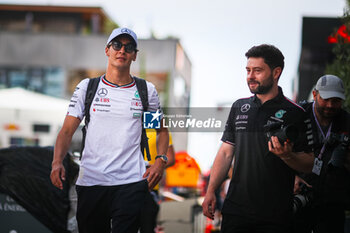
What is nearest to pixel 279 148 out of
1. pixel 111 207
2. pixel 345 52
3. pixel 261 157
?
pixel 261 157

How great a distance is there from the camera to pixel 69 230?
18.5 feet

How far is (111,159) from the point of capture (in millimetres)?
4188

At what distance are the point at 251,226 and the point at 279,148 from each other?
610 millimetres

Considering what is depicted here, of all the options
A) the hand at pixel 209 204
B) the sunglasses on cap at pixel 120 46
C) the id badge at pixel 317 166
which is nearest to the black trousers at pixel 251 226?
the hand at pixel 209 204

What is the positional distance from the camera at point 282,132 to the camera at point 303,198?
0.86 m

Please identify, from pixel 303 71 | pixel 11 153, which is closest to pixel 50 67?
pixel 303 71

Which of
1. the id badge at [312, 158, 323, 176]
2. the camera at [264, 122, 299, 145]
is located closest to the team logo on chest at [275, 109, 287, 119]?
the camera at [264, 122, 299, 145]

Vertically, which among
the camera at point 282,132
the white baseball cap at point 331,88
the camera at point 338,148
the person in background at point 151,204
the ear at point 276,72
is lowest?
the person in background at point 151,204

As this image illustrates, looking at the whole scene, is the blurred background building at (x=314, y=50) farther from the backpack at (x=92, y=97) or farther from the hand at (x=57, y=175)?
the hand at (x=57, y=175)

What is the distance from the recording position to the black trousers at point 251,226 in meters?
3.79

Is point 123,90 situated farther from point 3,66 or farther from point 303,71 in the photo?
point 3,66

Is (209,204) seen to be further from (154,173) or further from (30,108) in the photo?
(30,108)

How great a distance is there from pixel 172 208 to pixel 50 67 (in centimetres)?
2103

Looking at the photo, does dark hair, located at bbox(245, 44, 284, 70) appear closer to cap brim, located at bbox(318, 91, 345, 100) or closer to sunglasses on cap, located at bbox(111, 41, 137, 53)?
cap brim, located at bbox(318, 91, 345, 100)
